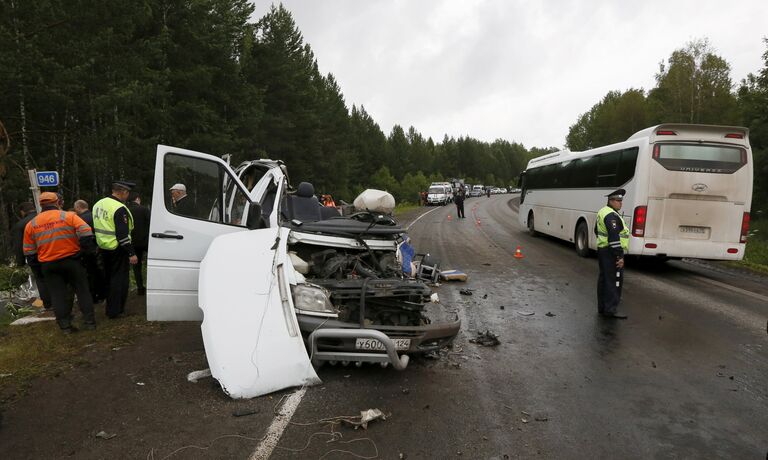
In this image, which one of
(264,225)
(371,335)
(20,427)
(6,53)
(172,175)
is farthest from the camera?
(6,53)

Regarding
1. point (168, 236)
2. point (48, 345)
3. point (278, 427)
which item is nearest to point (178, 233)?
point (168, 236)

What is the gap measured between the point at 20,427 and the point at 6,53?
12.9m

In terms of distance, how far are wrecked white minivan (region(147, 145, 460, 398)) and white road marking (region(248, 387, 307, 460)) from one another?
0.14m

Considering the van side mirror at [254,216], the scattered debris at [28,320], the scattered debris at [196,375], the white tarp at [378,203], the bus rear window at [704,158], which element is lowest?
the scattered debris at [28,320]

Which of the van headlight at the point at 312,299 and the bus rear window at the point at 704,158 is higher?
the bus rear window at the point at 704,158

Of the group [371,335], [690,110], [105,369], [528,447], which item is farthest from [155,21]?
[690,110]

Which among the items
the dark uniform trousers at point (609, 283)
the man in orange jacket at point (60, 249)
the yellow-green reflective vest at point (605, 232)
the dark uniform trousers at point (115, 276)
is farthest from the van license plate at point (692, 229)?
the man in orange jacket at point (60, 249)

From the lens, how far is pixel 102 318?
253 inches

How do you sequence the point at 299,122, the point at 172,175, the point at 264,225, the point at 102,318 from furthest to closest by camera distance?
the point at 299,122
the point at 102,318
the point at 264,225
the point at 172,175

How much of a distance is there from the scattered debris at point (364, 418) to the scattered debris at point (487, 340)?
2.12 meters

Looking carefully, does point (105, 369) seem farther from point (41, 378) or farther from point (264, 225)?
point (264, 225)

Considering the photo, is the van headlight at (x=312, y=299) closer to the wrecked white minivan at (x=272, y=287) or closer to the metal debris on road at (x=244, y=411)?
the wrecked white minivan at (x=272, y=287)

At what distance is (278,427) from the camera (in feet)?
11.0

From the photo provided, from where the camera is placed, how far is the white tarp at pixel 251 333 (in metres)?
3.68
